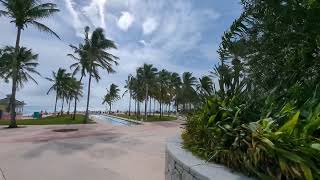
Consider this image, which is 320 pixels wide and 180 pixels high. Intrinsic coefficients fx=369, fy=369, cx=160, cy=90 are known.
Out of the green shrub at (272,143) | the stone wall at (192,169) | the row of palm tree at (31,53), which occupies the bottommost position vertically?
the stone wall at (192,169)

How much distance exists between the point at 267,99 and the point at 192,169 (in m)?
1.38

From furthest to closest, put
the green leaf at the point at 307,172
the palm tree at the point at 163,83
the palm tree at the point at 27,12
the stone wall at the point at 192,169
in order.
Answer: the palm tree at the point at 163,83 < the palm tree at the point at 27,12 < the stone wall at the point at 192,169 < the green leaf at the point at 307,172

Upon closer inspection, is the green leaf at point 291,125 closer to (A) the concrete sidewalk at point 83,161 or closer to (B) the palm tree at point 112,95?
(A) the concrete sidewalk at point 83,161

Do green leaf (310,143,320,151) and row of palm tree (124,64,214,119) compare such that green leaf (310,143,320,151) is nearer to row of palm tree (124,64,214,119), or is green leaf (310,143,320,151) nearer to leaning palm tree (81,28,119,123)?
leaning palm tree (81,28,119,123)

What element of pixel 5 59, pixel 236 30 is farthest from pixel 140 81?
pixel 236 30

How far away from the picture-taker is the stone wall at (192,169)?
11.9ft

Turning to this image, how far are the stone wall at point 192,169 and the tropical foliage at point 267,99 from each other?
0.15m

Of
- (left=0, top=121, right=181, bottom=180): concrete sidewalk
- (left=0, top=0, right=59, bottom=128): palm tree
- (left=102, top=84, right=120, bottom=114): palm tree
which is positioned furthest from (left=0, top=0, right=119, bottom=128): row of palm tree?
(left=102, top=84, right=120, bottom=114): palm tree

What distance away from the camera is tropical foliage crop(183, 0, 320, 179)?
320 cm

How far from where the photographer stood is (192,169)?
13.3 feet

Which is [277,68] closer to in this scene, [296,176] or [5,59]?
[296,176]

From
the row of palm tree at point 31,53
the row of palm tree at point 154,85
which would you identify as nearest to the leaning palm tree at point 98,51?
the row of palm tree at point 31,53

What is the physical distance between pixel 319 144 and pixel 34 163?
31.5 ft

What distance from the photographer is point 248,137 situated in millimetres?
3705
